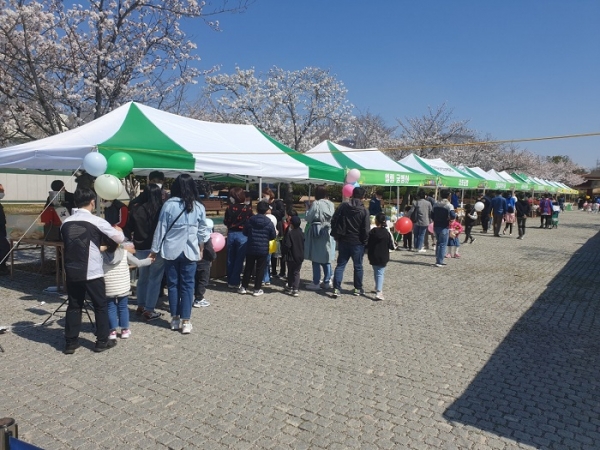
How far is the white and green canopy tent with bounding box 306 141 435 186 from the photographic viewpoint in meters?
11.1

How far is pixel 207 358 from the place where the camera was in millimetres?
4332

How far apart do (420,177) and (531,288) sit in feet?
20.1

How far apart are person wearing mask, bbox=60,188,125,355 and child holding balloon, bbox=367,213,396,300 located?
3845mm

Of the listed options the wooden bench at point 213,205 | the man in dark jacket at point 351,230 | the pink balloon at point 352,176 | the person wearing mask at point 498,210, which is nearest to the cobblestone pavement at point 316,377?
the man in dark jacket at point 351,230

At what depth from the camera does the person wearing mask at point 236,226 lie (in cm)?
696

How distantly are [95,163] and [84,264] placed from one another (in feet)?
5.68

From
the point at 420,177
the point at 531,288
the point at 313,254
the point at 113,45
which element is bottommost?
the point at 531,288

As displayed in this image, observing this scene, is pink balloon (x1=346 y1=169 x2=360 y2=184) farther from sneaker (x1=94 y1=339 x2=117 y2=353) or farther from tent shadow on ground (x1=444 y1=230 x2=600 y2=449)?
sneaker (x1=94 y1=339 x2=117 y2=353)

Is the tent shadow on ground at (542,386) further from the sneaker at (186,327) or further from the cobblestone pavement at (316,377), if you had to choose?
the sneaker at (186,327)

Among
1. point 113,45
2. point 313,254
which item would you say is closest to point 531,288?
point 313,254

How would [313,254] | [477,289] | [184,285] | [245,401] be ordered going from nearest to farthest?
[245,401], [184,285], [313,254], [477,289]

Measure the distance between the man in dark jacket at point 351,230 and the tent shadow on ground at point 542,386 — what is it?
238cm

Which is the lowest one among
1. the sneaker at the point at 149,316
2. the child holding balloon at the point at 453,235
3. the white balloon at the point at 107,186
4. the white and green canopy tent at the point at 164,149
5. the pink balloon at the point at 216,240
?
the sneaker at the point at 149,316

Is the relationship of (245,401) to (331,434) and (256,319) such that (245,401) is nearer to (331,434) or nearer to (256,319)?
(331,434)
